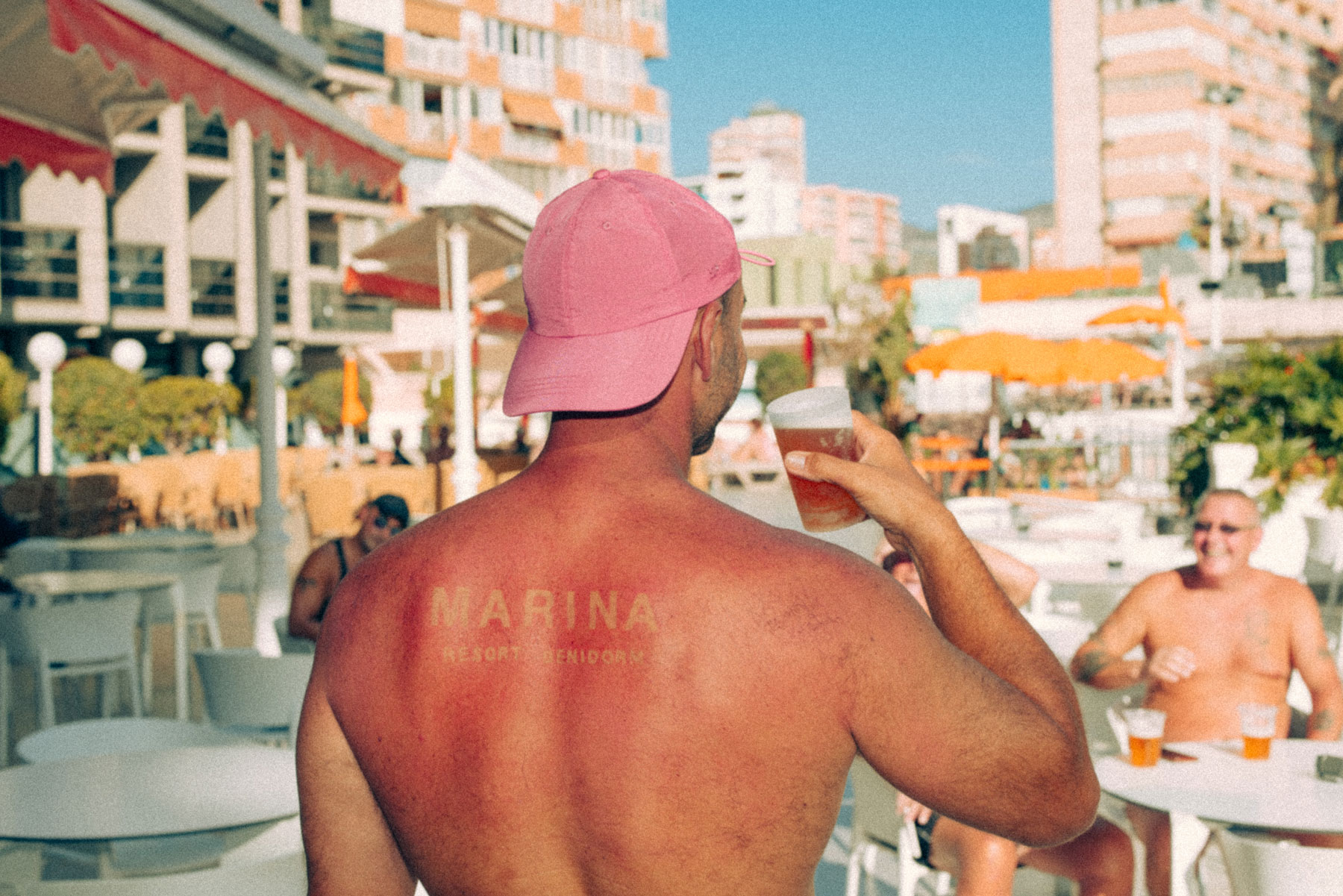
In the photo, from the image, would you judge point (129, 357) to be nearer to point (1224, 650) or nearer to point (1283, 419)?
point (1283, 419)

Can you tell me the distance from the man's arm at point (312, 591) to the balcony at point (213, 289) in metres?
34.7

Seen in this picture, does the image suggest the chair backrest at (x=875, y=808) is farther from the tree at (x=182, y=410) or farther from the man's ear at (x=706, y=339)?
the tree at (x=182, y=410)

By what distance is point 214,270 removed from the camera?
38.6m

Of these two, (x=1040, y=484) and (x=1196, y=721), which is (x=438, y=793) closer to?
(x=1196, y=721)

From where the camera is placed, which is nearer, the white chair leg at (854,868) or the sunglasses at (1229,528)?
the white chair leg at (854,868)

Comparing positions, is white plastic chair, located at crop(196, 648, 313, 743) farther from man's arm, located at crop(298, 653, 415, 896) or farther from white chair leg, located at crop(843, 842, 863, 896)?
man's arm, located at crop(298, 653, 415, 896)

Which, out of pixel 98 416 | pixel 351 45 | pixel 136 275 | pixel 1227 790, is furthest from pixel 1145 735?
pixel 351 45

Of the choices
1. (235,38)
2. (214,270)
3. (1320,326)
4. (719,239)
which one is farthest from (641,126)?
(719,239)

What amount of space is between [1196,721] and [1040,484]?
12.4 meters

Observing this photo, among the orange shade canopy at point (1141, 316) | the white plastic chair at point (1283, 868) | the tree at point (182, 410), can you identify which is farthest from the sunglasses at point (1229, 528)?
the tree at point (182, 410)

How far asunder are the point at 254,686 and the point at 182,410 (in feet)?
69.1

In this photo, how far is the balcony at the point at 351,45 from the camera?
136ft

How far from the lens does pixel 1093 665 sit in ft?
13.3

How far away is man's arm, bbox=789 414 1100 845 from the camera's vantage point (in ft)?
3.96
